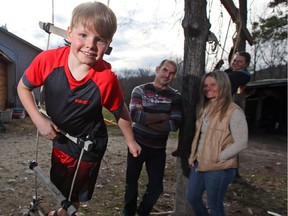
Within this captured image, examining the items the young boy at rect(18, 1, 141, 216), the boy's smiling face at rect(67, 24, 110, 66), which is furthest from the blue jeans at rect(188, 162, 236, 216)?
the boy's smiling face at rect(67, 24, 110, 66)

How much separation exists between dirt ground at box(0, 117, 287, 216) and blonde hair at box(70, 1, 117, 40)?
1019 millimetres

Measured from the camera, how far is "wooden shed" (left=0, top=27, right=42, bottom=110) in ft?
44.4

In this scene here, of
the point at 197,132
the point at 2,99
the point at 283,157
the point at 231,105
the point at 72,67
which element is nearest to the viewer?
the point at 72,67

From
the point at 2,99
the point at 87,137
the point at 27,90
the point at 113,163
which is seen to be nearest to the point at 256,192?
the point at 113,163

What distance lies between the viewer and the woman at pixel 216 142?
246 centimetres

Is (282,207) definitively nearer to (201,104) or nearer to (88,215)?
(201,104)

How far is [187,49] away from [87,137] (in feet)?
5.46

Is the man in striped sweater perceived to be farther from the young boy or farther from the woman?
the young boy

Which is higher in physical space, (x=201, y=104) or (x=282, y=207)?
(x=201, y=104)

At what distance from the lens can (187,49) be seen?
2.88m

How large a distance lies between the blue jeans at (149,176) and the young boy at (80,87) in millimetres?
1192

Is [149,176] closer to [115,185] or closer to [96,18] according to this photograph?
[115,185]

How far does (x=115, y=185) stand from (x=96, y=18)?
3588 mm

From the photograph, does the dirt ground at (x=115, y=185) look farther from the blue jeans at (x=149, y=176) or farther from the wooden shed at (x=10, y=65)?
the wooden shed at (x=10, y=65)
